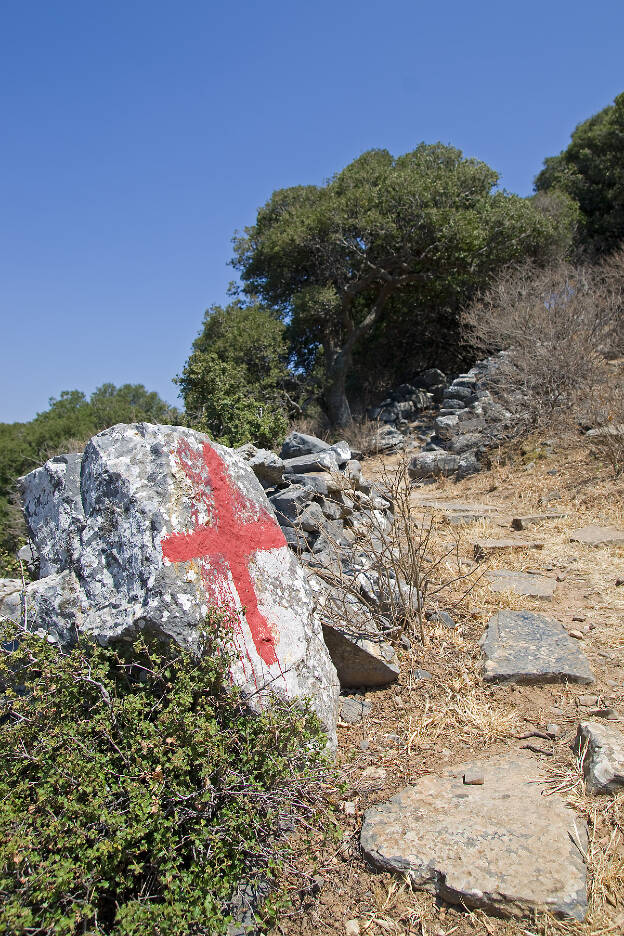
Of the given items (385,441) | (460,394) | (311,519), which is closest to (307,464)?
(311,519)

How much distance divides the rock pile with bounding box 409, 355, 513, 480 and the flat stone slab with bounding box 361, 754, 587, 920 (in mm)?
5346

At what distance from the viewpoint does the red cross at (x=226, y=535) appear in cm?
239

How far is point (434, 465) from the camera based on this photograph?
8844mm

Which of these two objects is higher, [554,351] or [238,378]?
[238,378]

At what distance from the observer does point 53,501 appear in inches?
105

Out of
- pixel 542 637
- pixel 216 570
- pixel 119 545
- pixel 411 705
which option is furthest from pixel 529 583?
pixel 119 545

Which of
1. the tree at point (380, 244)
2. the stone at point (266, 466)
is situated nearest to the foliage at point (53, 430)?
the tree at point (380, 244)

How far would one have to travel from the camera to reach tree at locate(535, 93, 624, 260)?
16.6m

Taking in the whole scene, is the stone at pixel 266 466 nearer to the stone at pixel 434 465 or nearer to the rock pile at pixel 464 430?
the rock pile at pixel 464 430

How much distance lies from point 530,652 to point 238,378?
299 inches

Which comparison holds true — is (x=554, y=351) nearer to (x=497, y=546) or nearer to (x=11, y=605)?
(x=497, y=546)

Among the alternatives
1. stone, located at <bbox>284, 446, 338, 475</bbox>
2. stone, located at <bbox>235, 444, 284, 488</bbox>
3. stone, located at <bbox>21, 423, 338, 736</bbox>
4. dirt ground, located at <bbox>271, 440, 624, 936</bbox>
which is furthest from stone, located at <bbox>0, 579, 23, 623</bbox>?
stone, located at <bbox>284, 446, 338, 475</bbox>

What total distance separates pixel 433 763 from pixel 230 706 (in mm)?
991

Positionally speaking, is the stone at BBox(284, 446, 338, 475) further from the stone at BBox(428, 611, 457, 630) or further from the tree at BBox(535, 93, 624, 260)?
the tree at BBox(535, 93, 624, 260)
